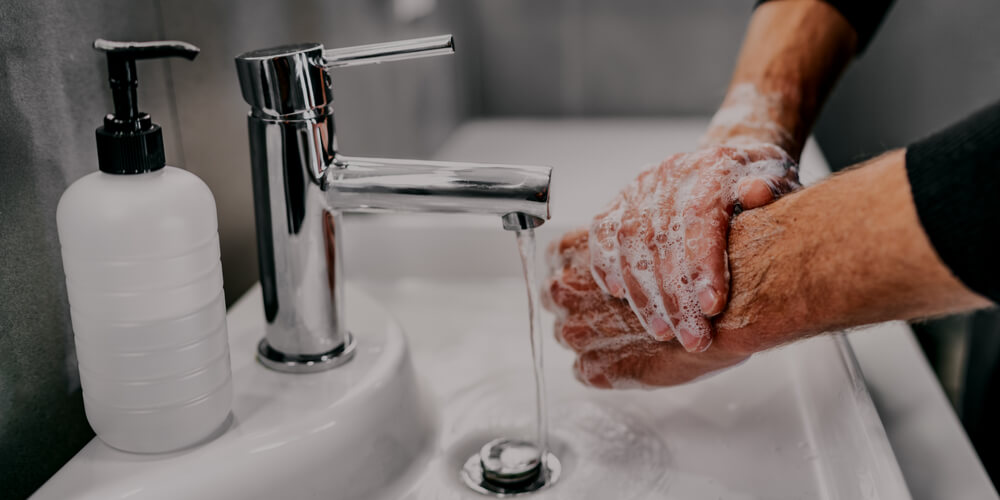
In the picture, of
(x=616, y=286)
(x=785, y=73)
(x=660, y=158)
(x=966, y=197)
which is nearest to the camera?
(x=966, y=197)

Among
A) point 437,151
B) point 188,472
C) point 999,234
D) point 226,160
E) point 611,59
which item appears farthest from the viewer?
point 611,59

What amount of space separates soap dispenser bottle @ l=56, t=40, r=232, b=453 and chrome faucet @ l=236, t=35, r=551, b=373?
74 millimetres

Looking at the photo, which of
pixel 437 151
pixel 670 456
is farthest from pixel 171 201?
pixel 437 151

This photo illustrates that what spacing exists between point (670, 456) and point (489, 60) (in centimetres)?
98

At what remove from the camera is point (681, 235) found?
0.55 metres

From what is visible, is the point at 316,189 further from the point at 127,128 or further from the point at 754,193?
the point at 754,193

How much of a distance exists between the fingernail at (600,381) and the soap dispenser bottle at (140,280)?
281 millimetres

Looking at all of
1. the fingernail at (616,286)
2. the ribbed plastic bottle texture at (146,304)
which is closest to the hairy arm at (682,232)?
the fingernail at (616,286)

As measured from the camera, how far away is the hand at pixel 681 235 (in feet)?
1.77

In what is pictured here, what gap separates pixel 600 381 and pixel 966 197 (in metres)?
0.32

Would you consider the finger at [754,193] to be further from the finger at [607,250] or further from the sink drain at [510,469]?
the sink drain at [510,469]

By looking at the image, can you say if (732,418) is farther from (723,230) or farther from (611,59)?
(611,59)

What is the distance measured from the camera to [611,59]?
1436mm

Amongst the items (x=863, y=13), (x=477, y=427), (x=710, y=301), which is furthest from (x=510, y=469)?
(x=863, y=13)
